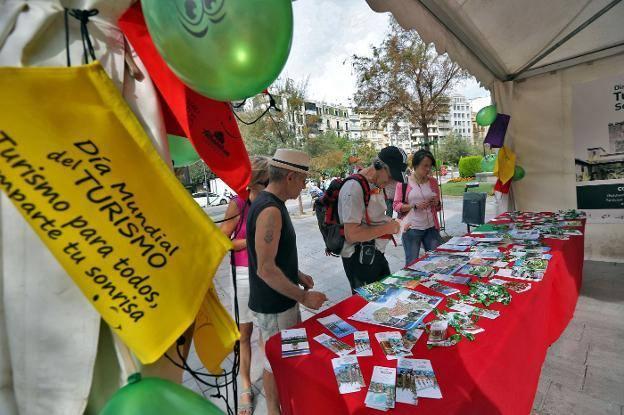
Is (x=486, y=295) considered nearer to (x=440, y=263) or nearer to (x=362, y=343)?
(x=440, y=263)

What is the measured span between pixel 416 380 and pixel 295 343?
1.72ft

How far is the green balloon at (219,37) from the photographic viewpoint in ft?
2.24

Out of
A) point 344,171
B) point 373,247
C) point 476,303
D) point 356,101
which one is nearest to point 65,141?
point 476,303

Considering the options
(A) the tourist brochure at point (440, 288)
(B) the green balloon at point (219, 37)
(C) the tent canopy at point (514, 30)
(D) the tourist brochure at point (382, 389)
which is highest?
(C) the tent canopy at point (514, 30)

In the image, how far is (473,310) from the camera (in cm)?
157

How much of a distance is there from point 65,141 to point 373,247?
2.05m

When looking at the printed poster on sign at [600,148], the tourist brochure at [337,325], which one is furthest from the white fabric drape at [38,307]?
the printed poster on sign at [600,148]

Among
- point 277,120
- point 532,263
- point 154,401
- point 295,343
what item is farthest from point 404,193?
point 277,120

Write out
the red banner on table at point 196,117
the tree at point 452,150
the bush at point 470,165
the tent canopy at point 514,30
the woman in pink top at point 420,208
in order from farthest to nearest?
the tree at point 452,150 → the bush at point 470,165 → the woman in pink top at point 420,208 → the tent canopy at point 514,30 → the red banner on table at point 196,117

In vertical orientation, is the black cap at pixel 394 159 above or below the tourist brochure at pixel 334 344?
above

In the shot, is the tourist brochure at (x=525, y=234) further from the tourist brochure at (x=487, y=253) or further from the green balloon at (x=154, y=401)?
the green balloon at (x=154, y=401)

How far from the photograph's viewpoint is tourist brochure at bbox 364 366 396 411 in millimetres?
1032

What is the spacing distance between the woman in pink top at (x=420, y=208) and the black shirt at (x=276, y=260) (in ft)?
6.76

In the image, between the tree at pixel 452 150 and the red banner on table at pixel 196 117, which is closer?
the red banner on table at pixel 196 117
